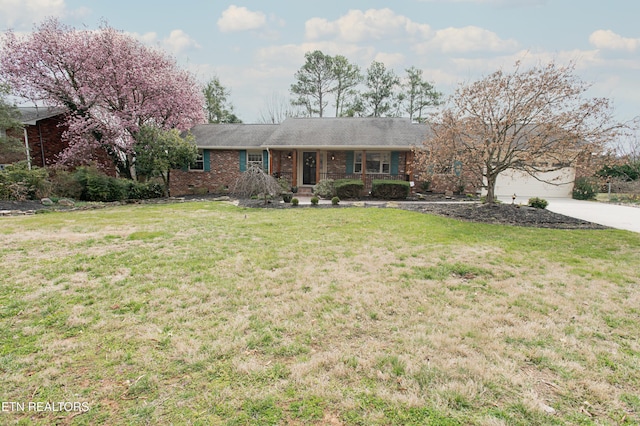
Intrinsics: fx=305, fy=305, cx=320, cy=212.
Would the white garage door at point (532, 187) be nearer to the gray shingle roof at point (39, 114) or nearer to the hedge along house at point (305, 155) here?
the hedge along house at point (305, 155)

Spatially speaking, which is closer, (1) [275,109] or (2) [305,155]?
(2) [305,155]

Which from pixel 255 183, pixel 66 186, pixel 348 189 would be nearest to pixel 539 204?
pixel 348 189

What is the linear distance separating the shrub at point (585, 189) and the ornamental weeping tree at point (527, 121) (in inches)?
344

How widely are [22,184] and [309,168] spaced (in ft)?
39.7

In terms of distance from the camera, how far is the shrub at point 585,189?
616 inches

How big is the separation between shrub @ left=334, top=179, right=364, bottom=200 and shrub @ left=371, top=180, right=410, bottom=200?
0.82 meters

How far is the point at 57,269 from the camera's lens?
14.3 feet

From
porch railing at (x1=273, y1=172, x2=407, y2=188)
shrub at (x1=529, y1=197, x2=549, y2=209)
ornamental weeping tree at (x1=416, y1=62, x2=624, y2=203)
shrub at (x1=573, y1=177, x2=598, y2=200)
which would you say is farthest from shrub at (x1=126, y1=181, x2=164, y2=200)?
shrub at (x1=573, y1=177, x2=598, y2=200)

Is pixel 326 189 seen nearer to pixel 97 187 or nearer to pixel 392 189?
pixel 392 189

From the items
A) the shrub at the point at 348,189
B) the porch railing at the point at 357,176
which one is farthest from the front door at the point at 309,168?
the shrub at the point at 348,189

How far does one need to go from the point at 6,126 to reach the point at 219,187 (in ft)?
28.7

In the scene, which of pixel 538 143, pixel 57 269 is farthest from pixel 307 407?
pixel 538 143

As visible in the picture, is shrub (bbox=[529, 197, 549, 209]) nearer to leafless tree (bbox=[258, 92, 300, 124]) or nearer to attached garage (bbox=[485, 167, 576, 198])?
attached garage (bbox=[485, 167, 576, 198])

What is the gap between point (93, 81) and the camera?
1393 centimetres
